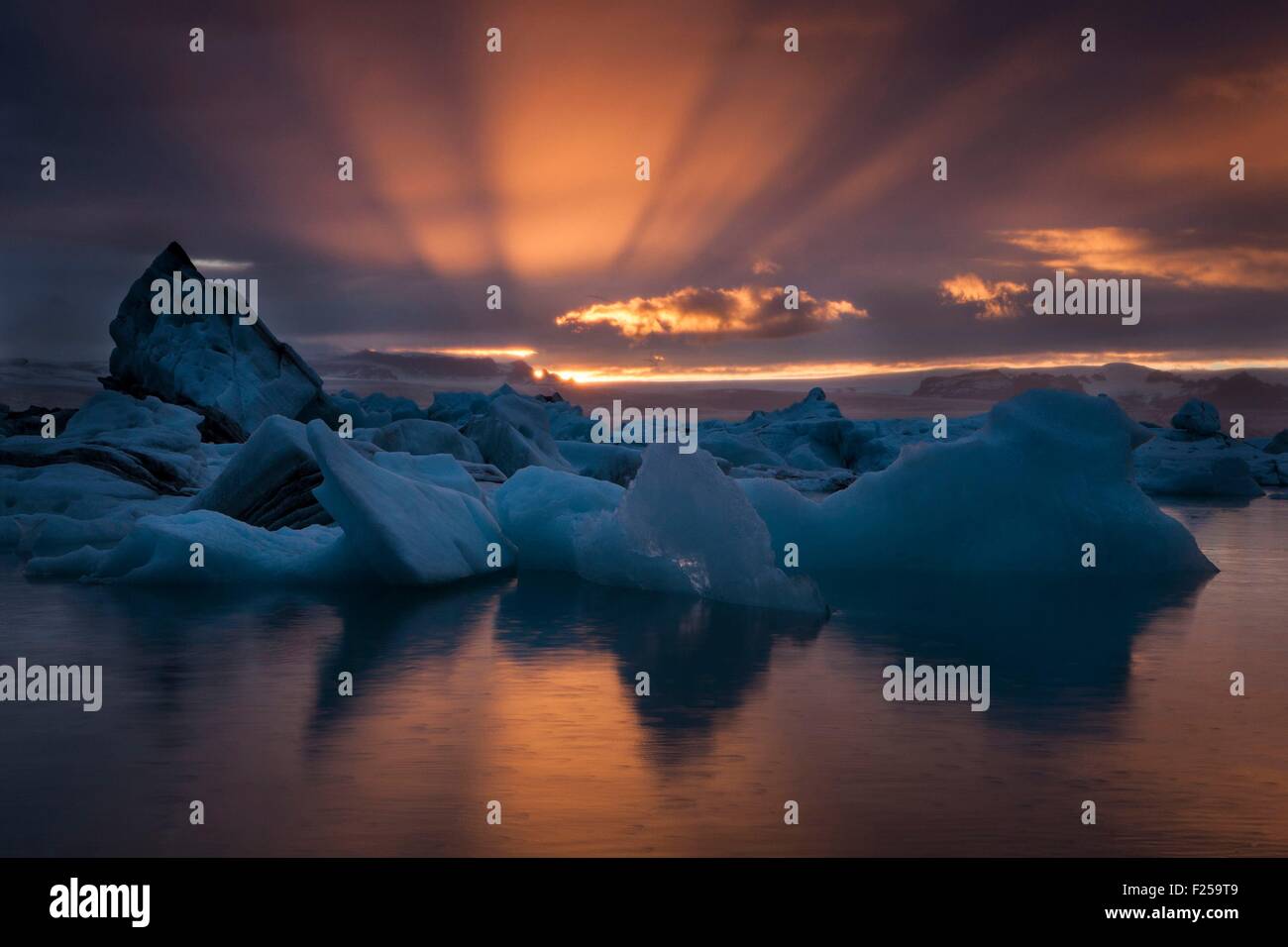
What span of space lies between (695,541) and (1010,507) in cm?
484

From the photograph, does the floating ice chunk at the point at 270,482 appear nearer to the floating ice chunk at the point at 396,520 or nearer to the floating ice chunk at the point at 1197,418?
the floating ice chunk at the point at 396,520

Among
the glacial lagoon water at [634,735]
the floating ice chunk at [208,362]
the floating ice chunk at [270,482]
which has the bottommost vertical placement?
the glacial lagoon water at [634,735]

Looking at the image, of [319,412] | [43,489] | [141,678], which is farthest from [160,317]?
[141,678]

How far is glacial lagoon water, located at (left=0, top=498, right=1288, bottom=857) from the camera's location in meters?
4.57

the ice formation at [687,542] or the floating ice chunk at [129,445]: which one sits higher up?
the floating ice chunk at [129,445]

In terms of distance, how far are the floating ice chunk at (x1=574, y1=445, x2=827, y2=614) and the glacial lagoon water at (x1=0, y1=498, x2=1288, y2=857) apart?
1.40 feet

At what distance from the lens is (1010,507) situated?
47.2ft

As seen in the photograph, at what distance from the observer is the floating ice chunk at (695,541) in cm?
1086

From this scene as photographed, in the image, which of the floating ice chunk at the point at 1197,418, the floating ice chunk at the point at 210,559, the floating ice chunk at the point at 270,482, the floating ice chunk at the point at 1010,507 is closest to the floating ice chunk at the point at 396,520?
the floating ice chunk at the point at 210,559

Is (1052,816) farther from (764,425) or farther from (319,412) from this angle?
(764,425)

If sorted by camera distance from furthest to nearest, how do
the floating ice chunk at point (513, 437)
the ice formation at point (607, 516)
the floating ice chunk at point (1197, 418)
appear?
the floating ice chunk at point (1197, 418), the floating ice chunk at point (513, 437), the ice formation at point (607, 516)

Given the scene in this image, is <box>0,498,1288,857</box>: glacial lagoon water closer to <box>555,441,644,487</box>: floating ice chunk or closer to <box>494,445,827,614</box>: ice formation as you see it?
<box>494,445,827,614</box>: ice formation

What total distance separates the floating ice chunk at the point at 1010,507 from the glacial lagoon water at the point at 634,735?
11.3 feet

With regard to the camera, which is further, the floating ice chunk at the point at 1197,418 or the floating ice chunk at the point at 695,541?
the floating ice chunk at the point at 1197,418
